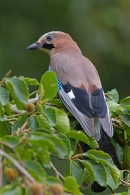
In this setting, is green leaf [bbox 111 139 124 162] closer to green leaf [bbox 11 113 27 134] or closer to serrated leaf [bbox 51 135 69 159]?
green leaf [bbox 11 113 27 134]

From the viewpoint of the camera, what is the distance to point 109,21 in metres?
9.38

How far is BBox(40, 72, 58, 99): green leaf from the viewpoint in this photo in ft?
10.5

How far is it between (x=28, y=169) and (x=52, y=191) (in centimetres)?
29

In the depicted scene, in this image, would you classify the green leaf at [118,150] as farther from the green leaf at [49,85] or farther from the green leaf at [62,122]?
the green leaf at [62,122]

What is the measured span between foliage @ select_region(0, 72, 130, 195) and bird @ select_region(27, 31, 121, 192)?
0.22ft

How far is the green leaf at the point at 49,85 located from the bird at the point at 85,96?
0.52 metres

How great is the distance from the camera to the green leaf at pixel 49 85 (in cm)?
321

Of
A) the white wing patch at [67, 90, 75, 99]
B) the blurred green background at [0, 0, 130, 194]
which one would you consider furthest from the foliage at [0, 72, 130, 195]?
the blurred green background at [0, 0, 130, 194]

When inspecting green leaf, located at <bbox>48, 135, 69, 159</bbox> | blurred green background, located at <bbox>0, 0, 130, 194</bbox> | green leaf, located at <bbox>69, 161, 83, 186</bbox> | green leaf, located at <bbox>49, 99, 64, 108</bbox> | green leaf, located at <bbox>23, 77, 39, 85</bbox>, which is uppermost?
green leaf, located at <bbox>23, 77, 39, 85</bbox>

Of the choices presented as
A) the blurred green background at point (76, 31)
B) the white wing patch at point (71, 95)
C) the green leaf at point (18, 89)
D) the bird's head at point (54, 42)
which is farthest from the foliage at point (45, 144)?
the blurred green background at point (76, 31)

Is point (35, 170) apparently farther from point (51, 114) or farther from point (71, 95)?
point (71, 95)

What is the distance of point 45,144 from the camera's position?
2363mm

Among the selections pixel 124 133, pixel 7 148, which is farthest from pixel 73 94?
pixel 7 148

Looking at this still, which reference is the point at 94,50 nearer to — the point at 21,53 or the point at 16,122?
the point at 21,53
